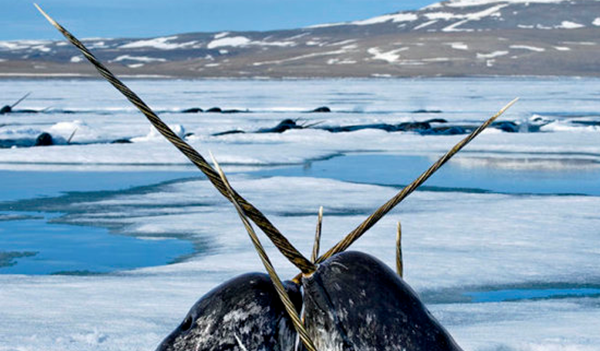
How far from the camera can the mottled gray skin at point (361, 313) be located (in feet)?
5.85

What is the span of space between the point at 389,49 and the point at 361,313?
116 meters

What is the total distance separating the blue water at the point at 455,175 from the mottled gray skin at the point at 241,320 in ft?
23.1

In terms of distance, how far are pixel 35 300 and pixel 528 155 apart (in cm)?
996

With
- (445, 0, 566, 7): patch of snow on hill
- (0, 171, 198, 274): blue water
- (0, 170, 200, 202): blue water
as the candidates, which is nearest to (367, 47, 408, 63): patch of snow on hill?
(445, 0, 566, 7): patch of snow on hill

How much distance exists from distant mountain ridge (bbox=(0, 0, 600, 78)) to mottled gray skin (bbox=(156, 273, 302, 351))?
74090 millimetres

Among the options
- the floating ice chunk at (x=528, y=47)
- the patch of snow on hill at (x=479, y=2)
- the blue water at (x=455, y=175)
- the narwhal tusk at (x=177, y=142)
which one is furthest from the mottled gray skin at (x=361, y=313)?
the patch of snow on hill at (x=479, y=2)

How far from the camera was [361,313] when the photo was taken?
179 cm

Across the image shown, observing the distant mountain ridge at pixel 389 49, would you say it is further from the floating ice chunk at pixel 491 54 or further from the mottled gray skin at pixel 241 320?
the mottled gray skin at pixel 241 320

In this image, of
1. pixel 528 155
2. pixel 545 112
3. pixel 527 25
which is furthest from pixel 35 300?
pixel 527 25

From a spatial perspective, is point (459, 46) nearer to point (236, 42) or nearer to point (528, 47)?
point (528, 47)

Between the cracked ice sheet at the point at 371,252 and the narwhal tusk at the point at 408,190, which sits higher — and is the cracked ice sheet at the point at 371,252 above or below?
below

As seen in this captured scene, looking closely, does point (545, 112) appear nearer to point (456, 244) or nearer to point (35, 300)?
point (456, 244)

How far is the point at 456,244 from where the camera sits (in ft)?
18.3

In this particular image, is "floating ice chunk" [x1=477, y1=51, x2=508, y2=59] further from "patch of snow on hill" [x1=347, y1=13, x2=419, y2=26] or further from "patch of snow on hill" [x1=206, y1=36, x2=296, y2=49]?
"patch of snow on hill" [x1=347, y1=13, x2=419, y2=26]
